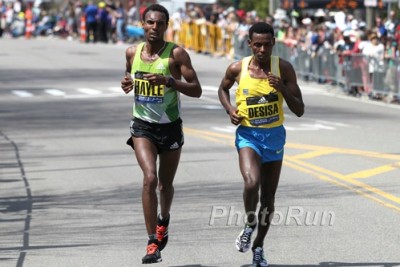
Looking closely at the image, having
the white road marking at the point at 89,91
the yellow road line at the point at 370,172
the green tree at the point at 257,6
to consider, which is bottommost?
the white road marking at the point at 89,91

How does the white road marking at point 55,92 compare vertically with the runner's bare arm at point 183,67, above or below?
below

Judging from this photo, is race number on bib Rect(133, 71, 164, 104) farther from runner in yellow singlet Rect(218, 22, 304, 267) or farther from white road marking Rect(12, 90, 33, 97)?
Answer: white road marking Rect(12, 90, 33, 97)

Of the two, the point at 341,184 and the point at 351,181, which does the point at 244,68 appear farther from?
the point at 351,181

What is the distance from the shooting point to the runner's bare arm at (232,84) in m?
9.79

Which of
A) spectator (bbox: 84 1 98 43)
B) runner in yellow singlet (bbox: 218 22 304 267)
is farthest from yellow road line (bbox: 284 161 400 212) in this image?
spectator (bbox: 84 1 98 43)

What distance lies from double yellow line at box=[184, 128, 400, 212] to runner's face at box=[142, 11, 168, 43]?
443cm

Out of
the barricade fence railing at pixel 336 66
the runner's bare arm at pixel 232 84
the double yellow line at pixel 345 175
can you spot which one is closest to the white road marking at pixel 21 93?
the barricade fence railing at pixel 336 66

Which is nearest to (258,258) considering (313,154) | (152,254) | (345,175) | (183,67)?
(152,254)

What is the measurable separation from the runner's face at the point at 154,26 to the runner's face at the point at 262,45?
2.49ft

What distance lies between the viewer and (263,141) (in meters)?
9.84

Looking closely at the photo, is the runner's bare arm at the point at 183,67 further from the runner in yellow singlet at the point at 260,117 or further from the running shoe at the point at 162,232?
the running shoe at the point at 162,232

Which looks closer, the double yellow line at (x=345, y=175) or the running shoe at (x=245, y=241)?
the running shoe at (x=245, y=241)

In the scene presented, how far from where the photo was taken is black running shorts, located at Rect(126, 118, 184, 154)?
33.0ft

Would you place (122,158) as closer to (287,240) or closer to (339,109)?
(287,240)
